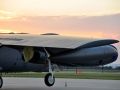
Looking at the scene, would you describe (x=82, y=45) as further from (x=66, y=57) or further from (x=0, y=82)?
(x=0, y=82)

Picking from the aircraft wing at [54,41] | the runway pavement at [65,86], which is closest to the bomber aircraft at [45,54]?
the aircraft wing at [54,41]

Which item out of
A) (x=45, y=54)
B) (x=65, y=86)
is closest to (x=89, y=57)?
(x=45, y=54)

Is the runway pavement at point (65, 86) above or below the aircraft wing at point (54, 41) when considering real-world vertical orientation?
below

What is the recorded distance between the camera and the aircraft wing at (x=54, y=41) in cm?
1975

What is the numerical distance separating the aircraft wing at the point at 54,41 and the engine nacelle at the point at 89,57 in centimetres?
160

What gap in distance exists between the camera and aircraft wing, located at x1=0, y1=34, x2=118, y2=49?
777 inches

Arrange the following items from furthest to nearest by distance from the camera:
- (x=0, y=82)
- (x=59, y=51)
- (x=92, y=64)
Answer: (x=0, y=82) → (x=92, y=64) → (x=59, y=51)

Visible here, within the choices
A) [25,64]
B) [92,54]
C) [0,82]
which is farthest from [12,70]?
[92,54]

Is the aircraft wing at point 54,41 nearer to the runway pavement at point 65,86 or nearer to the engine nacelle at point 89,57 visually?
the engine nacelle at point 89,57

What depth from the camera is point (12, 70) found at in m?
25.6

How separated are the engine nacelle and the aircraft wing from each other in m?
1.60

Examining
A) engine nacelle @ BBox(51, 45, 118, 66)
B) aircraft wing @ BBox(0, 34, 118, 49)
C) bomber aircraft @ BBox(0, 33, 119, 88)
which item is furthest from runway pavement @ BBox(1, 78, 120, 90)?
aircraft wing @ BBox(0, 34, 118, 49)

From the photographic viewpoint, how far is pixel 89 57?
24078 millimetres

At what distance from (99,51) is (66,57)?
2252 millimetres
